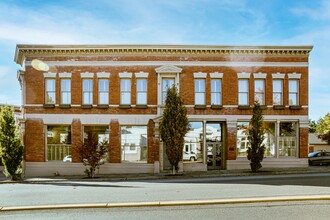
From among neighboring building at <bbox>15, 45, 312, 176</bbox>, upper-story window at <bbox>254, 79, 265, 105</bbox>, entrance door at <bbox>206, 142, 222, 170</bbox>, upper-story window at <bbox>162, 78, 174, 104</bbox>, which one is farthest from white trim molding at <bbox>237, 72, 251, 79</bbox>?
entrance door at <bbox>206, 142, 222, 170</bbox>

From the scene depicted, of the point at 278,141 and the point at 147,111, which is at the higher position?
the point at 147,111

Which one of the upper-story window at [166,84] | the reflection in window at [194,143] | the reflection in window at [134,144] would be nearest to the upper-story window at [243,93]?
the reflection in window at [194,143]

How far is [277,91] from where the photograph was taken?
23625 mm

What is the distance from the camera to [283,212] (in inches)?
336

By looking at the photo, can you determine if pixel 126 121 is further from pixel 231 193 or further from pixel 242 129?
pixel 231 193

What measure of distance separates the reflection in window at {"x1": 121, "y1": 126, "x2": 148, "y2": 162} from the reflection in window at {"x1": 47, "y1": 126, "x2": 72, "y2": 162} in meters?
4.02

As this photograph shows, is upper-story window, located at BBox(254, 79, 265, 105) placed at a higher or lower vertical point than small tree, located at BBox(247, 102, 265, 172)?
higher

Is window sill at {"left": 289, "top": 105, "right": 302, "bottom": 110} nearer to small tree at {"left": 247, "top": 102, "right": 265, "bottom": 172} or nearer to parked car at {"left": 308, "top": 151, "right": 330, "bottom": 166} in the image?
small tree at {"left": 247, "top": 102, "right": 265, "bottom": 172}

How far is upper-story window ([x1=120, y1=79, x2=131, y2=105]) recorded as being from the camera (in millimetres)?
A: 23203

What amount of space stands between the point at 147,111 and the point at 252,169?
335 inches

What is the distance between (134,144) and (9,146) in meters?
8.31

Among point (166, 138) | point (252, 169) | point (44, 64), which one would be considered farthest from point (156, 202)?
point (44, 64)

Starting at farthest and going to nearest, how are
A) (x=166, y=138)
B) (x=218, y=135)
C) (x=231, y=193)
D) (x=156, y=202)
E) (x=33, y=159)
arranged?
(x=218, y=135) < (x=33, y=159) < (x=166, y=138) < (x=231, y=193) < (x=156, y=202)

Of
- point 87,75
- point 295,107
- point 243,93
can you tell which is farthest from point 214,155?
point 87,75
